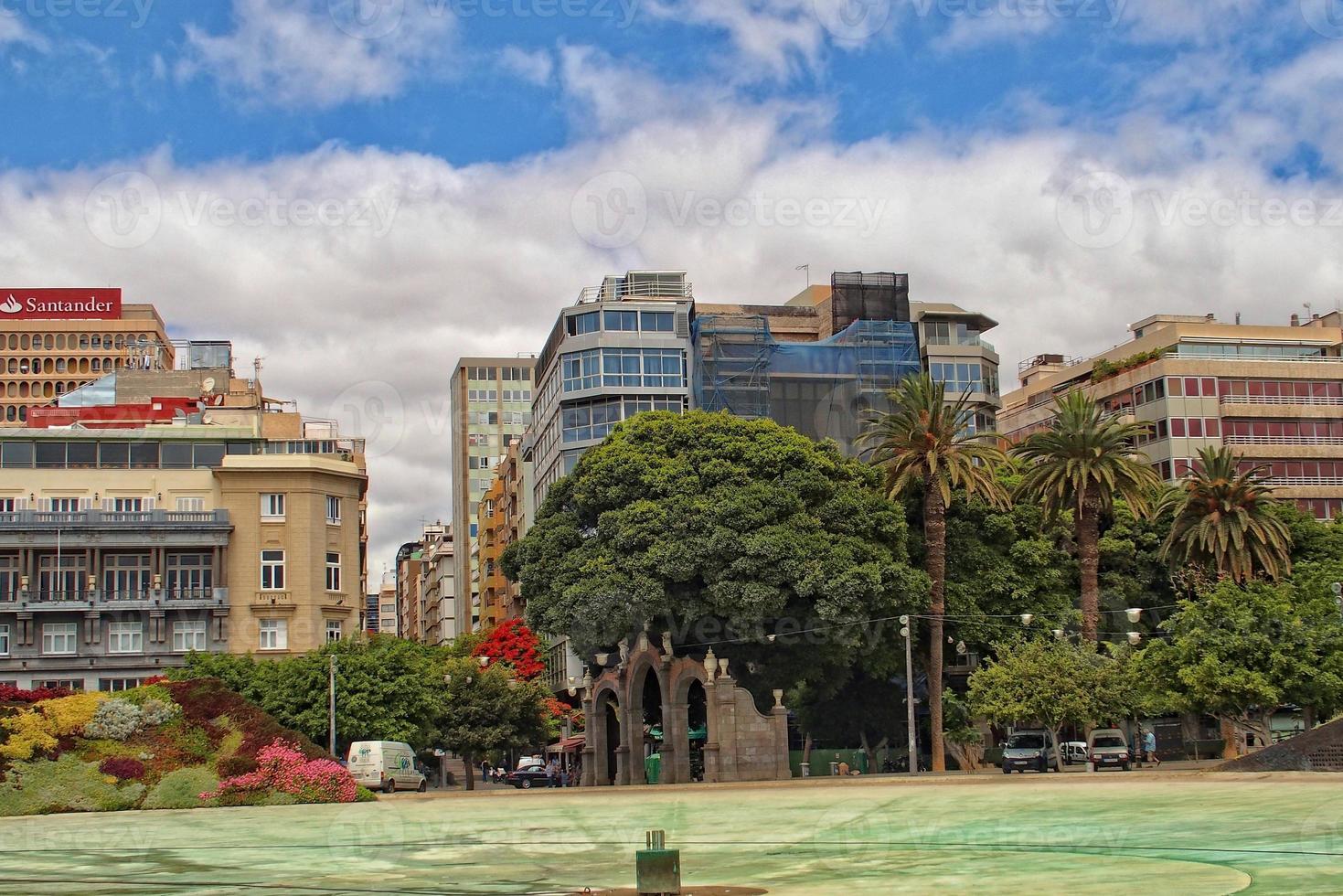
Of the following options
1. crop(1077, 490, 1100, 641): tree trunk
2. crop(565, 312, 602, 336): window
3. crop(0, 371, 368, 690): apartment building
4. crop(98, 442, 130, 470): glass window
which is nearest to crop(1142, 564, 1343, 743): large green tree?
crop(1077, 490, 1100, 641): tree trunk

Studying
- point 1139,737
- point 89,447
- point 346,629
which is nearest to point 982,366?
point 1139,737

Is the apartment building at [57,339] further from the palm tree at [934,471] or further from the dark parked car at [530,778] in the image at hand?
the palm tree at [934,471]

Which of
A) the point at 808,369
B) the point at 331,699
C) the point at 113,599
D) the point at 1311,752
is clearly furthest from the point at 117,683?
the point at 1311,752

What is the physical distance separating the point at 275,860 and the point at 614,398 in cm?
5728

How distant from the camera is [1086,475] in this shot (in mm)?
62219

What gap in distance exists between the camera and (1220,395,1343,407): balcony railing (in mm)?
85688

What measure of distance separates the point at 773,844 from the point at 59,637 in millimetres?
56642

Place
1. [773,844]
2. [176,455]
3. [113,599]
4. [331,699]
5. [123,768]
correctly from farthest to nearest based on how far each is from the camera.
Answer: [176,455], [113,599], [331,699], [123,768], [773,844]

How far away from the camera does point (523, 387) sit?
6624 inches

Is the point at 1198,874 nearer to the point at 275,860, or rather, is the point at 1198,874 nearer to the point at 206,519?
the point at 275,860

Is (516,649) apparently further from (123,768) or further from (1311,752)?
(1311,752)

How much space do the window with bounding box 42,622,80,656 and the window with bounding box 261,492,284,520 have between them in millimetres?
9985

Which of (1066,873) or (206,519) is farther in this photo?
(206,519)

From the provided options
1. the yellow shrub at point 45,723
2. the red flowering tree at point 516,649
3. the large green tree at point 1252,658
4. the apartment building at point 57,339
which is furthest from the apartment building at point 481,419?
the large green tree at point 1252,658
